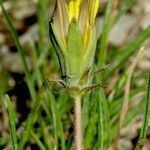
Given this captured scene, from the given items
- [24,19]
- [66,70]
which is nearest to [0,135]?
[66,70]

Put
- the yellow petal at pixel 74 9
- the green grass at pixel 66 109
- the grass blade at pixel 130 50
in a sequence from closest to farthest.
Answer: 1. the yellow petal at pixel 74 9
2. the green grass at pixel 66 109
3. the grass blade at pixel 130 50

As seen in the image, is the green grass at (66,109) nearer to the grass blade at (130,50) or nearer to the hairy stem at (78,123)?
the grass blade at (130,50)

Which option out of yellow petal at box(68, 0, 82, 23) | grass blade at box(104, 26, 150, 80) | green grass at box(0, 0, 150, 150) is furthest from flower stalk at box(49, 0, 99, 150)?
grass blade at box(104, 26, 150, 80)

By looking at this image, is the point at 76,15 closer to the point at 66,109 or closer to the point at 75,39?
the point at 75,39

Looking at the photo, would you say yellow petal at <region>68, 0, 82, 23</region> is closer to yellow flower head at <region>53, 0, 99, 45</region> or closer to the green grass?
yellow flower head at <region>53, 0, 99, 45</region>

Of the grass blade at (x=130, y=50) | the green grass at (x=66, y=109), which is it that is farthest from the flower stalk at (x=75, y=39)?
the grass blade at (x=130, y=50)

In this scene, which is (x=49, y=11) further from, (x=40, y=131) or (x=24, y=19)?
(x=40, y=131)

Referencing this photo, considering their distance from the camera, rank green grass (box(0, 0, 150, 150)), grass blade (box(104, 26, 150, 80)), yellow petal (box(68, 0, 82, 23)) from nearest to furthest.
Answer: yellow petal (box(68, 0, 82, 23)), green grass (box(0, 0, 150, 150)), grass blade (box(104, 26, 150, 80))

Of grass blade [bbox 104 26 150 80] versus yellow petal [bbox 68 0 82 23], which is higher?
yellow petal [bbox 68 0 82 23]

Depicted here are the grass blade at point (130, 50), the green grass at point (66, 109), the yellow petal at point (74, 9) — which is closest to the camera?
the yellow petal at point (74, 9)

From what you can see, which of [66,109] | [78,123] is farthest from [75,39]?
[66,109]

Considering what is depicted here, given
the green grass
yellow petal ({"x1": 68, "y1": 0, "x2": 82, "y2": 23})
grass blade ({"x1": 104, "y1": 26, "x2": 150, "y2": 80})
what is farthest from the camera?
grass blade ({"x1": 104, "y1": 26, "x2": 150, "y2": 80})
